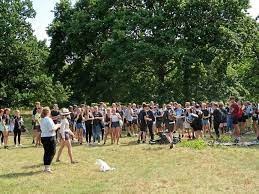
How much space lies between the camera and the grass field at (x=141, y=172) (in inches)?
469

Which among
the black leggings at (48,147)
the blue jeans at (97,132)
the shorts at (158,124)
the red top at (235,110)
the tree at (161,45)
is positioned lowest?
the black leggings at (48,147)

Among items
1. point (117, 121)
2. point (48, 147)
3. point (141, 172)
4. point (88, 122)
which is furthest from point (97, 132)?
point (141, 172)

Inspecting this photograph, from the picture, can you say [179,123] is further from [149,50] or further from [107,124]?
[149,50]

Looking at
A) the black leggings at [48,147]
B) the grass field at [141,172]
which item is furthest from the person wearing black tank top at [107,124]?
the black leggings at [48,147]

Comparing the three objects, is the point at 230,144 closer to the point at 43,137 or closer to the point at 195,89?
the point at 43,137

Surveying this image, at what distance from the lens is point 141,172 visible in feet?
46.2

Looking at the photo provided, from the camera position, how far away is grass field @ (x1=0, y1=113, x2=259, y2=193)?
11922 mm

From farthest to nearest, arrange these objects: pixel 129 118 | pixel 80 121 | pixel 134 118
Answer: pixel 134 118
pixel 129 118
pixel 80 121

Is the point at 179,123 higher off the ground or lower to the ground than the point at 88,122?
lower

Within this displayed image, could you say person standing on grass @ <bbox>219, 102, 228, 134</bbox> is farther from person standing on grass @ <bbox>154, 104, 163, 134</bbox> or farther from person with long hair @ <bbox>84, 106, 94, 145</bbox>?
person with long hair @ <bbox>84, 106, 94, 145</bbox>

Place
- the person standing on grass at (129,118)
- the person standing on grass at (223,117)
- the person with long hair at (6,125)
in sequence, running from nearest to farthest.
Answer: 1. the person with long hair at (6,125)
2. the person standing on grass at (223,117)
3. the person standing on grass at (129,118)

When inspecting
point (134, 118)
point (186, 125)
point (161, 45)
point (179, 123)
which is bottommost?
point (186, 125)

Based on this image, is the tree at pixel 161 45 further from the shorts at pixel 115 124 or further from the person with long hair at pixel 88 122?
the shorts at pixel 115 124

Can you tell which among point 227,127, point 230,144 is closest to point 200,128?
point 230,144
